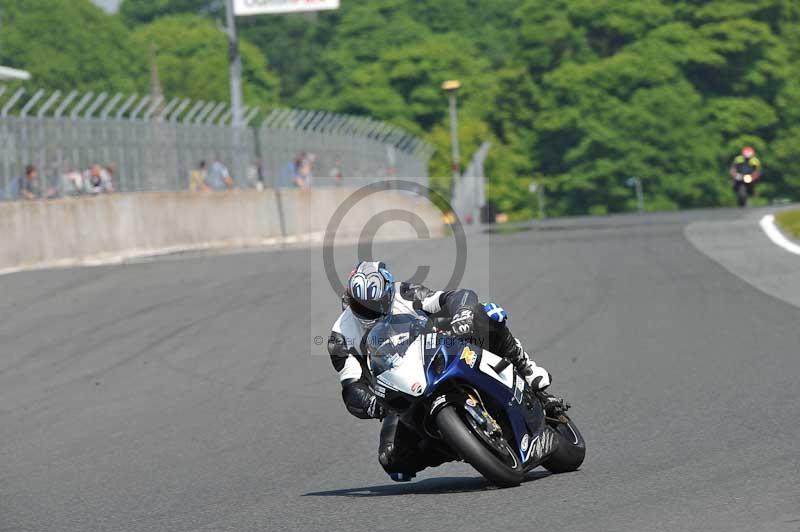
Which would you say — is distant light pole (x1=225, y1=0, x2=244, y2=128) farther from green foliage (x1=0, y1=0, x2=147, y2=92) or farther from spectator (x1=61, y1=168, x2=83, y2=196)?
green foliage (x1=0, y1=0, x2=147, y2=92)

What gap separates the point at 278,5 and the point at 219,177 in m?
7.50

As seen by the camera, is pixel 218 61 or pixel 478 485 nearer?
pixel 478 485

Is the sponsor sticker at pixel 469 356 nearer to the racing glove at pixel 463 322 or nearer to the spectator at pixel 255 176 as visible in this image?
the racing glove at pixel 463 322

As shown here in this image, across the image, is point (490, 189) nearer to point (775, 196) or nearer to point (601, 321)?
point (775, 196)

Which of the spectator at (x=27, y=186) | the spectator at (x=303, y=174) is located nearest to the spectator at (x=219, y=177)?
the spectator at (x=303, y=174)

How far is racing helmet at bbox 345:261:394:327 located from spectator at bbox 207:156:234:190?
2280cm

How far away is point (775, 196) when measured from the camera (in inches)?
3223

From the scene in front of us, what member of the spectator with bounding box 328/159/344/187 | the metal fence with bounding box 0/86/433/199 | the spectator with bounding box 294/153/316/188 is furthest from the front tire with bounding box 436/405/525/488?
the spectator with bounding box 328/159/344/187

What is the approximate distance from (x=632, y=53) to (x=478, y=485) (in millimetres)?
75405

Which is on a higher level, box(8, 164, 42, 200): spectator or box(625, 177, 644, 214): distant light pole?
box(8, 164, 42, 200): spectator

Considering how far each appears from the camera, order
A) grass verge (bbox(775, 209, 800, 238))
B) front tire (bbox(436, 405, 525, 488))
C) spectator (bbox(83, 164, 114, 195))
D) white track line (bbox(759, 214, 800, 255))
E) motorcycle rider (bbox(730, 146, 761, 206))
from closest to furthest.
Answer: front tire (bbox(436, 405, 525, 488)) → white track line (bbox(759, 214, 800, 255)) → grass verge (bbox(775, 209, 800, 238)) → spectator (bbox(83, 164, 114, 195)) → motorcycle rider (bbox(730, 146, 761, 206))

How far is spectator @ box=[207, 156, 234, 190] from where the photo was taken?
1196 inches

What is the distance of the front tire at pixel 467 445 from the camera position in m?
7.31

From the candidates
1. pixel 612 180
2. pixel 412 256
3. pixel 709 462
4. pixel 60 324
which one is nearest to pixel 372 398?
pixel 709 462
